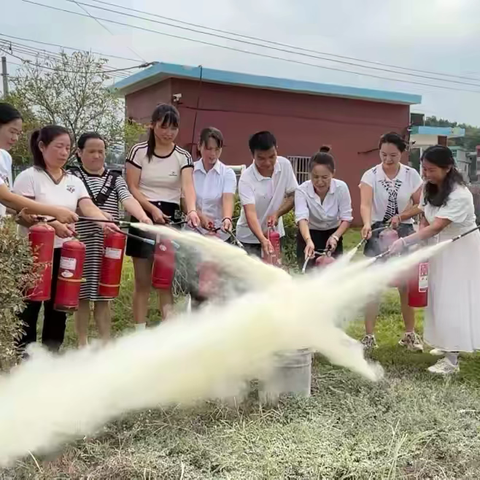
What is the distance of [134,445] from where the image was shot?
3.39m

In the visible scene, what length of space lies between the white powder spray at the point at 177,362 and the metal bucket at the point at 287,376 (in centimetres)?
6

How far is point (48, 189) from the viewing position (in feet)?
15.0

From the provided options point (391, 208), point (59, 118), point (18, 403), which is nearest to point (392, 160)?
point (391, 208)

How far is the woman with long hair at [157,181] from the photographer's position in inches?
201

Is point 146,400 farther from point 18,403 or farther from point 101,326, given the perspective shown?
point 101,326

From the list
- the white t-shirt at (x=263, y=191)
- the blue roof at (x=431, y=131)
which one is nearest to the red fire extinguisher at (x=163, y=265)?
the white t-shirt at (x=263, y=191)

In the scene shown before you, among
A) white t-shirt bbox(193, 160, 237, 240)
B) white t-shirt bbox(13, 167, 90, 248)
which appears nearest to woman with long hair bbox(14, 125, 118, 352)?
white t-shirt bbox(13, 167, 90, 248)

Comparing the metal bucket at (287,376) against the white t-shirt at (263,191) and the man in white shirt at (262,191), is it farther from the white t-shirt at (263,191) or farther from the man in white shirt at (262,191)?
the white t-shirt at (263,191)

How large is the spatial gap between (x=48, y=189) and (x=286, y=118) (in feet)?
52.5

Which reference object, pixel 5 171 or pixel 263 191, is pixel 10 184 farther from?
pixel 263 191

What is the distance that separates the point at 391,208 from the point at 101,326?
9.63ft

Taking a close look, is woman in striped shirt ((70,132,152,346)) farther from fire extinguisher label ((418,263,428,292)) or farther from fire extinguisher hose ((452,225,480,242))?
fire extinguisher hose ((452,225,480,242))

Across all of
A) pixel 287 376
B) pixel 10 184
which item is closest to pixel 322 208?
pixel 287 376

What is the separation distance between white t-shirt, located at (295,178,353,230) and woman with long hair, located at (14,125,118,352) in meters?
1.85
